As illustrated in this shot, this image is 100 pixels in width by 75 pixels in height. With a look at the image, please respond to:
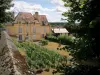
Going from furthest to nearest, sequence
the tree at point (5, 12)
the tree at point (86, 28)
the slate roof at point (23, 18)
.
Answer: the slate roof at point (23, 18) < the tree at point (5, 12) < the tree at point (86, 28)

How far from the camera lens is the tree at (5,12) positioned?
21.6 m

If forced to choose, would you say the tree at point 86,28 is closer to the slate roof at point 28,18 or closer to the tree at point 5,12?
the tree at point 5,12

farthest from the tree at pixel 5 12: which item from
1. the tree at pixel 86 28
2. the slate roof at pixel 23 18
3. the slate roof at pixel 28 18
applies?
the slate roof at pixel 23 18

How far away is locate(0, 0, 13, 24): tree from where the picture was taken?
21.6m

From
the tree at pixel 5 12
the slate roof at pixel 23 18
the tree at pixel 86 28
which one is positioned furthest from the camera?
the slate roof at pixel 23 18

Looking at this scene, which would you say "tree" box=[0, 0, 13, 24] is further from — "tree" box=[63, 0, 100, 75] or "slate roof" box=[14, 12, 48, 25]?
"slate roof" box=[14, 12, 48, 25]

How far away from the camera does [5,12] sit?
22.9m

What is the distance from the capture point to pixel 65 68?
204 inches

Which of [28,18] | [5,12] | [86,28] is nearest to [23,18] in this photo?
[28,18]

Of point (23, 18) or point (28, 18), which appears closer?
point (23, 18)

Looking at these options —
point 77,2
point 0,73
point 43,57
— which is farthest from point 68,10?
point 43,57

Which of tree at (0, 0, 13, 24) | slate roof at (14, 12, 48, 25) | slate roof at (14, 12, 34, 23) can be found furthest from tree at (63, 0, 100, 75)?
slate roof at (14, 12, 34, 23)

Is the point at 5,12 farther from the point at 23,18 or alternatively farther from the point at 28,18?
the point at 28,18

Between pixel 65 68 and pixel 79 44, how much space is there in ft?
2.18
